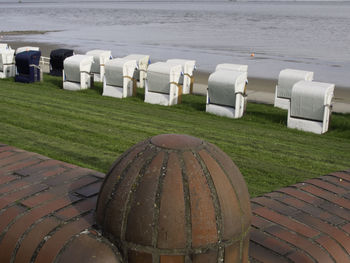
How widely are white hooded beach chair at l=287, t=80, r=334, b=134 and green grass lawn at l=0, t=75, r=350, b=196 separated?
0.37m

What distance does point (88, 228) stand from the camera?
321 cm

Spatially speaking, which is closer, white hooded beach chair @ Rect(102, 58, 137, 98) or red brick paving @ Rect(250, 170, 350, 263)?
red brick paving @ Rect(250, 170, 350, 263)

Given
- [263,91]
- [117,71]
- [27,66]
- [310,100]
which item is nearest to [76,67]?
[117,71]

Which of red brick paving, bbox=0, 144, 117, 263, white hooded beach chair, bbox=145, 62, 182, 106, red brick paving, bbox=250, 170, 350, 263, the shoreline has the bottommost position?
the shoreline

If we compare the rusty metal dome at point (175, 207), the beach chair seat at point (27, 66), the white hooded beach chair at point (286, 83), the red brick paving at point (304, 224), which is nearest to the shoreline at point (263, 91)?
the white hooded beach chair at point (286, 83)

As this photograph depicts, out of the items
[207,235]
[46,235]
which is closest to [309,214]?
[207,235]

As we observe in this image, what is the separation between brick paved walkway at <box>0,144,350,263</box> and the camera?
128 inches

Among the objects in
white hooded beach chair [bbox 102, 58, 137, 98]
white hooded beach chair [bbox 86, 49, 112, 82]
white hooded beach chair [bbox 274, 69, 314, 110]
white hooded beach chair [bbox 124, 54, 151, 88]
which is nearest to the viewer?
white hooded beach chair [bbox 274, 69, 314, 110]

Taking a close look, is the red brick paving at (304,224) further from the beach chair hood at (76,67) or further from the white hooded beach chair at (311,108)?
the beach chair hood at (76,67)

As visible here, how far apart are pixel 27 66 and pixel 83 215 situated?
50.6 feet

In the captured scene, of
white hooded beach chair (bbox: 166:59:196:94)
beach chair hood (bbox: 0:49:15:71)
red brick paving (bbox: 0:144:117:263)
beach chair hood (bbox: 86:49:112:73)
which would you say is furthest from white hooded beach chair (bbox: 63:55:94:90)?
red brick paving (bbox: 0:144:117:263)

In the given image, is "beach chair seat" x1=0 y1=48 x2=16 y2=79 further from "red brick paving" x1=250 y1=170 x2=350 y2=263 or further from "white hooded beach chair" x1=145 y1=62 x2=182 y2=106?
"red brick paving" x1=250 y1=170 x2=350 y2=263

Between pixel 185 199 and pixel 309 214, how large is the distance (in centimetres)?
172

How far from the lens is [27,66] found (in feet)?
58.2
